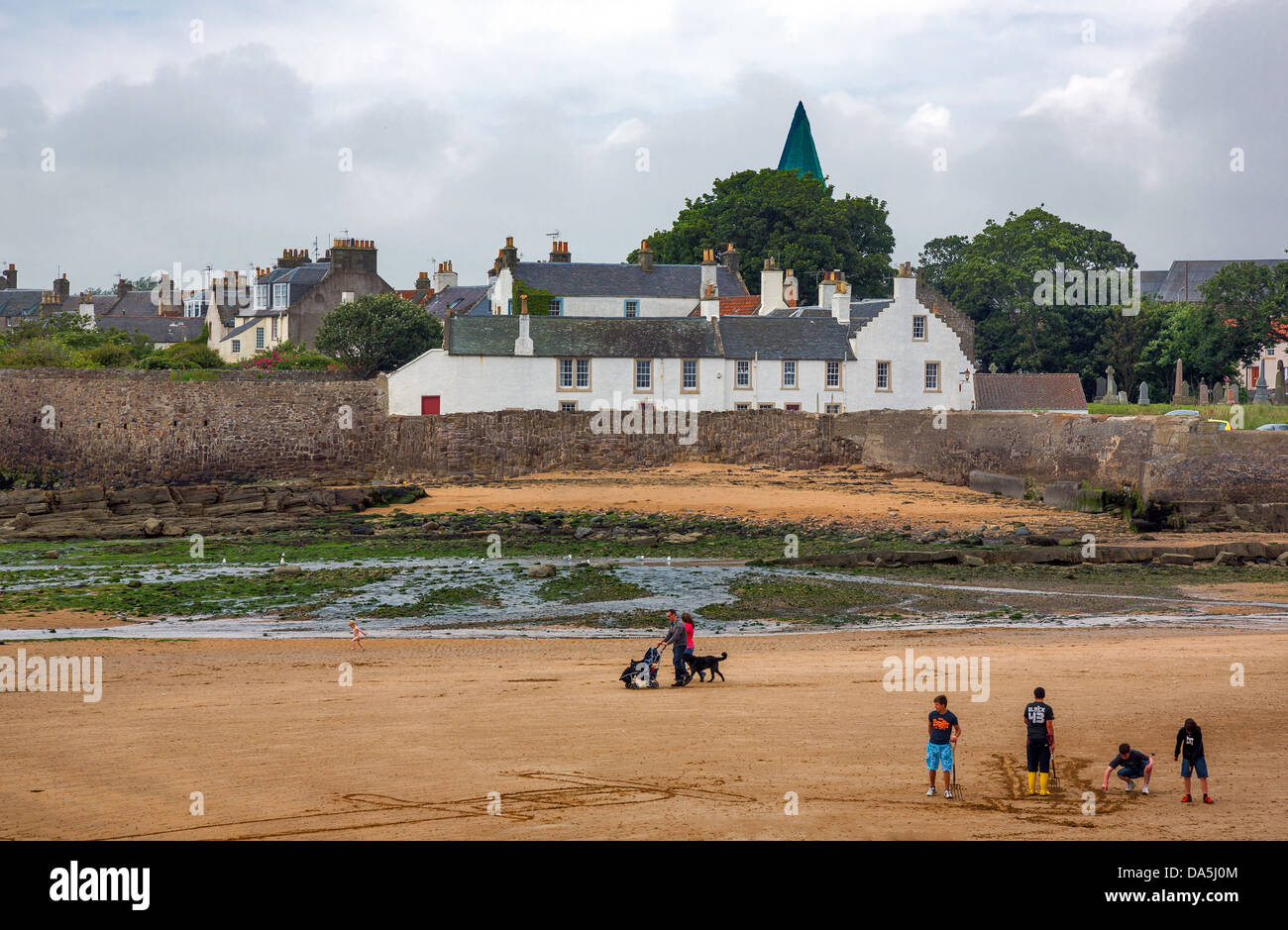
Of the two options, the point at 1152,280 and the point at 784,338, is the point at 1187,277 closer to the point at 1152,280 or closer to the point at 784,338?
the point at 1152,280

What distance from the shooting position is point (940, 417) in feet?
154

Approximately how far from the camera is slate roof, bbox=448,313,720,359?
5231 centimetres

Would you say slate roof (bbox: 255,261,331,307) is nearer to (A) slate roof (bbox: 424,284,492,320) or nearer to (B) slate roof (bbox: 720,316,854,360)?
(A) slate roof (bbox: 424,284,492,320)

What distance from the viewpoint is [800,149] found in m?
98.4

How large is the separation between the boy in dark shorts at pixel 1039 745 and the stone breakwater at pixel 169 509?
95.8ft

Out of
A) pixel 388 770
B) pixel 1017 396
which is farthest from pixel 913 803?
pixel 1017 396

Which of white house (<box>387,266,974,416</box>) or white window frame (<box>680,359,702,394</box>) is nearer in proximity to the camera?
white house (<box>387,266,974,416</box>)

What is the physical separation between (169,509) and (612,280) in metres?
31.0

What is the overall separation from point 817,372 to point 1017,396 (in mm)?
12876

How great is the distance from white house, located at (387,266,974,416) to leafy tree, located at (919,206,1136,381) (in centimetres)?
1457

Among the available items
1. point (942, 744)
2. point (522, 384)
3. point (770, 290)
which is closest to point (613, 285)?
point (770, 290)

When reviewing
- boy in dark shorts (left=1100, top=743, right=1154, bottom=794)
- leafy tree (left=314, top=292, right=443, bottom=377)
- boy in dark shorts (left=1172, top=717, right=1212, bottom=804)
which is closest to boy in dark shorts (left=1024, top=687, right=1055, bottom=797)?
boy in dark shorts (left=1100, top=743, right=1154, bottom=794)

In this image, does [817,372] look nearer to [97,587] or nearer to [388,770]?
[97,587]

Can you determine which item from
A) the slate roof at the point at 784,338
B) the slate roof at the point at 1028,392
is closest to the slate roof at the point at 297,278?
the slate roof at the point at 784,338
